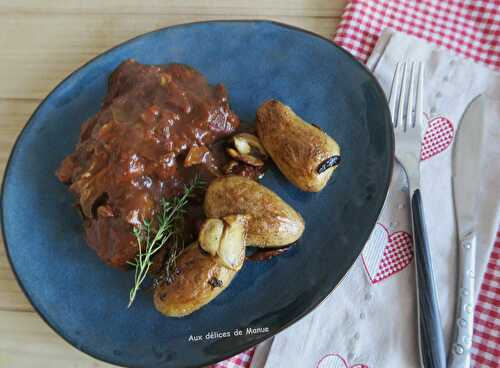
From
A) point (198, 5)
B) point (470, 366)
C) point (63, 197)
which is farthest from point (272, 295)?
point (198, 5)

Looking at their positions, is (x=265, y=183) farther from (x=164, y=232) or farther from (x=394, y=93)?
(x=394, y=93)

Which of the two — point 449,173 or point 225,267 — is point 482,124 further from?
point 225,267

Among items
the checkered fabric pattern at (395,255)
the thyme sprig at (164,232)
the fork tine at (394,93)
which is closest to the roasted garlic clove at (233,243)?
the thyme sprig at (164,232)

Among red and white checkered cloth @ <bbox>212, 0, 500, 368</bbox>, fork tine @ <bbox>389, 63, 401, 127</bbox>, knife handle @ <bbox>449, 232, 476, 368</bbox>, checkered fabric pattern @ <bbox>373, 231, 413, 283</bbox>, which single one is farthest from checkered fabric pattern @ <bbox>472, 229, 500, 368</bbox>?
red and white checkered cloth @ <bbox>212, 0, 500, 368</bbox>

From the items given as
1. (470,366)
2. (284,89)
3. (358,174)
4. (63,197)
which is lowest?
(470,366)

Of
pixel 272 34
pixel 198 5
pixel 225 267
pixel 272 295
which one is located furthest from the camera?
pixel 198 5

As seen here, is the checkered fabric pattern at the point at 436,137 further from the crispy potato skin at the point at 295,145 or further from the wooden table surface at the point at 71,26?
the wooden table surface at the point at 71,26

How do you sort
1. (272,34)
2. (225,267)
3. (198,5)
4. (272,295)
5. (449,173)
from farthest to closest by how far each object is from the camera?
(198,5) → (272,34) → (449,173) → (272,295) → (225,267)

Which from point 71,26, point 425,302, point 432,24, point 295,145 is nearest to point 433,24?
point 432,24
